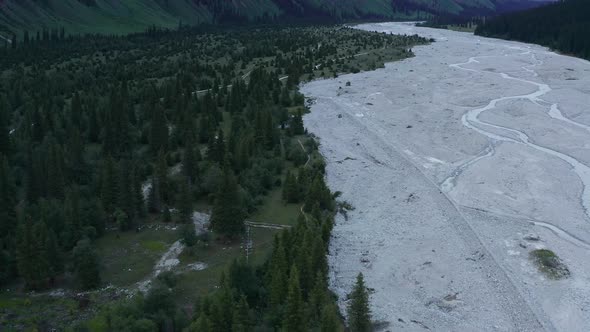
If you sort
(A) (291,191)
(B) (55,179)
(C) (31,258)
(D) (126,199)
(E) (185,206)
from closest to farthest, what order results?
(C) (31,258), (D) (126,199), (E) (185,206), (B) (55,179), (A) (291,191)

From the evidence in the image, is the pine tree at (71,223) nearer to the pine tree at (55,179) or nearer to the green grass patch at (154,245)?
the green grass patch at (154,245)

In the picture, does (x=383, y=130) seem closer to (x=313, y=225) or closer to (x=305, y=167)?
(x=305, y=167)

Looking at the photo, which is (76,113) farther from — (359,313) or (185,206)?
(359,313)

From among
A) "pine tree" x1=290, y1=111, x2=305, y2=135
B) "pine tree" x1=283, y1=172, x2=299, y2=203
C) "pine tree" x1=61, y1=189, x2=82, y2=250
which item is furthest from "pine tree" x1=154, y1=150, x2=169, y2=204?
"pine tree" x1=290, y1=111, x2=305, y2=135

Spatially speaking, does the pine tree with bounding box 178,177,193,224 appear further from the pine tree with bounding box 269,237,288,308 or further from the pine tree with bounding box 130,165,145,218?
the pine tree with bounding box 269,237,288,308

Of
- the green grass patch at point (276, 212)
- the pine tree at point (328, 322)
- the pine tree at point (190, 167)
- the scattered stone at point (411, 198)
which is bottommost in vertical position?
the green grass patch at point (276, 212)

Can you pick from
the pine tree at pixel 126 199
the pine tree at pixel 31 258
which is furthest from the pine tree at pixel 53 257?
the pine tree at pixel 126 199

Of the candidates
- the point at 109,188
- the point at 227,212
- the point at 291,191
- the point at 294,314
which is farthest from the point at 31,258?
the point at 291,191
